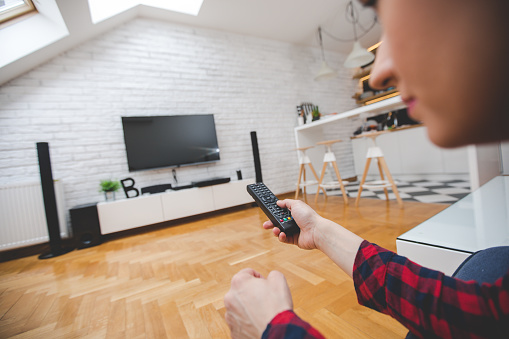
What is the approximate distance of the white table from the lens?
2.11ft

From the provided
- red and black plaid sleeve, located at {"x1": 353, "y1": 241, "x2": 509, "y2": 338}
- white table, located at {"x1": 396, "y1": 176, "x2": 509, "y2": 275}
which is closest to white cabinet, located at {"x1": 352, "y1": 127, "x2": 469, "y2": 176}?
white table, located at {"x1": 396, "y1": 176, "x2": 509, "y2": 275}

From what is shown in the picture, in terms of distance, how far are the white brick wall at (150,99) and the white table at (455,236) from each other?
2.57m

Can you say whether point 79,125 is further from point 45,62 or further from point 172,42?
point 172,42

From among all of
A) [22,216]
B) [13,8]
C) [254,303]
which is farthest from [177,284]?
[13,8]

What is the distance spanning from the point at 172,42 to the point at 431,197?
331cm

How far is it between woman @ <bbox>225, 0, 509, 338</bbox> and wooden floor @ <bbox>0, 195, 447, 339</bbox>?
1.23ft

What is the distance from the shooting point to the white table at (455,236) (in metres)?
0.64

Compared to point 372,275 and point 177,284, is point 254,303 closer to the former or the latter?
point 372,275

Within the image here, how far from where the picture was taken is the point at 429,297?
367 mm

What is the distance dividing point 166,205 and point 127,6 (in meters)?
2.14

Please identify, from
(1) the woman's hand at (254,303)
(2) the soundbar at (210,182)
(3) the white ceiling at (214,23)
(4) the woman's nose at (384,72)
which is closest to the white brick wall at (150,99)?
(3) the white ceiling at (214,23)

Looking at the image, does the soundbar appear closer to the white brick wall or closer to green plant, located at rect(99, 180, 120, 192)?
the white brick wall

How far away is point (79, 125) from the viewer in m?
2.48

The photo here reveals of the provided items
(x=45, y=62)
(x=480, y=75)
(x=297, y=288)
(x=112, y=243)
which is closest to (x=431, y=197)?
(x=297, y=288)
